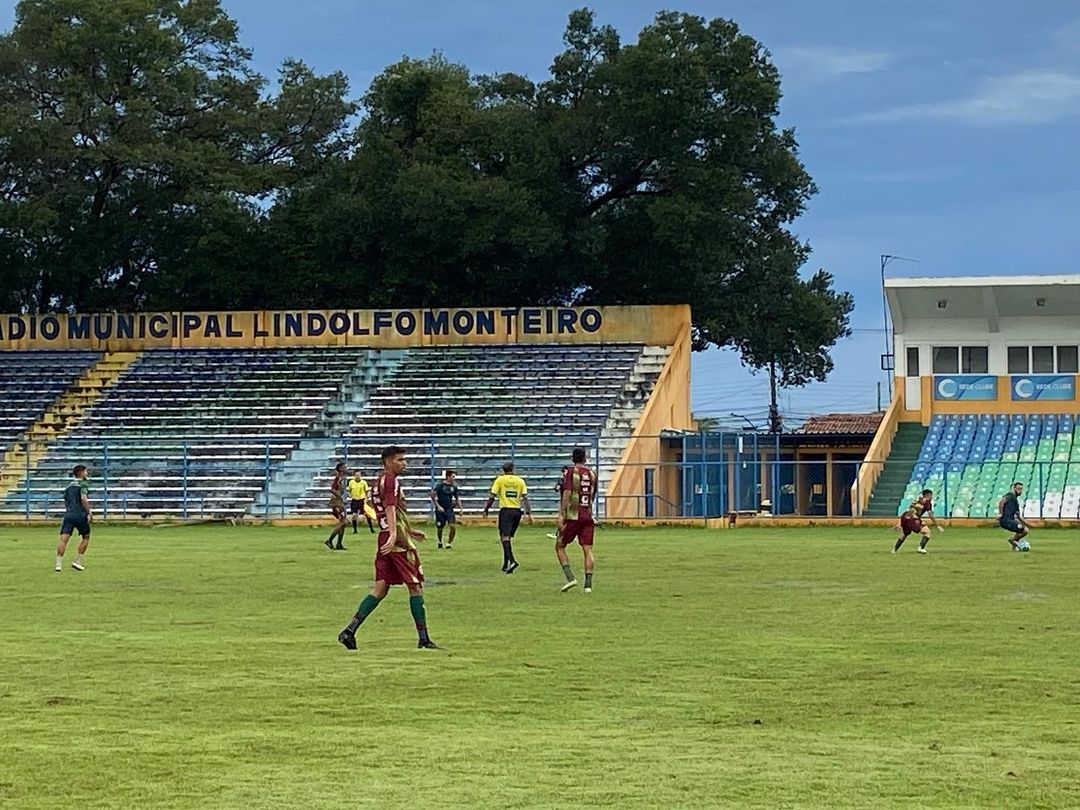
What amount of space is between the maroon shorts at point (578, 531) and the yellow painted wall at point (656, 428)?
23587mm

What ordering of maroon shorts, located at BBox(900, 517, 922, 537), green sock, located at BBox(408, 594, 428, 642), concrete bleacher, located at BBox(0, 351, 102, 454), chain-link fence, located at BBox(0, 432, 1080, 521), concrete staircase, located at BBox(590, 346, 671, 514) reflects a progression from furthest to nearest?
concrete bleacher, located at BBox(0, 351, 102, 454) < concrete staircase, located at BBox(590, 346, 671, 514) < chain-link fence, located at BBox(0, 432, 1080, 521) < maroon shorts, located at BBox(900, 517, 922, 537) < green sock, located at BBox(408, 594, 428, 642)

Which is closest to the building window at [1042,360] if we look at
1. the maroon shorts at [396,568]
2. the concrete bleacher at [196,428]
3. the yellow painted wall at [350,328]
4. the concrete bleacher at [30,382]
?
the yellow painted wall at [350,328]

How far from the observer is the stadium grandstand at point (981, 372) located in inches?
2140

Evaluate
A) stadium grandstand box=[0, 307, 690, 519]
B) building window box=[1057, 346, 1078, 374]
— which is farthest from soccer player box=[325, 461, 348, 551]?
building window box=[1057, 346, 1078, 374]

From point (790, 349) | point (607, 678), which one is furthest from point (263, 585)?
point (790, 349)

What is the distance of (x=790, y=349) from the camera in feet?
209

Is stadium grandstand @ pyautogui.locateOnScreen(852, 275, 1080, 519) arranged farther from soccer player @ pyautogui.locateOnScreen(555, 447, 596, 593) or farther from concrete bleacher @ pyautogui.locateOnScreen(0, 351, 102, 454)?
soccer player @ pyautogui.locateOnScreen(555, 447, 596, 593)

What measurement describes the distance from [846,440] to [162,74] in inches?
963

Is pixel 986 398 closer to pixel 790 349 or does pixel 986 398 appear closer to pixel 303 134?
pixel 790 349

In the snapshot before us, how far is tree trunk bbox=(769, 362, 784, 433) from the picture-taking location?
183 ft

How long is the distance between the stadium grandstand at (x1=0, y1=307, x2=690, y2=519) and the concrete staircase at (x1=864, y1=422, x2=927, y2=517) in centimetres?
626

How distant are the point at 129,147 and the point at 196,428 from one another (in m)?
11.1

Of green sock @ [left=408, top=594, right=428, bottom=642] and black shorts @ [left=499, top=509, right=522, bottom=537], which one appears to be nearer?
green sock @ [left=408, top=594, right=428, bottom=642]

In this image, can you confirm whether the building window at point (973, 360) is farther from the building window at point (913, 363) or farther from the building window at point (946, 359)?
the building window at point (913, 363)
